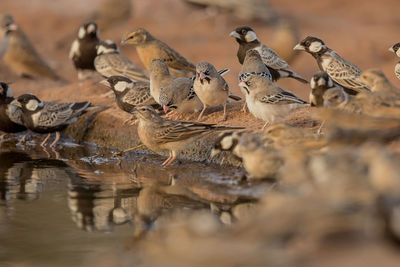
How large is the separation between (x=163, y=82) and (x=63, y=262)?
4.16 meters

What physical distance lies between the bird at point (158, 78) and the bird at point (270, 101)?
138cm

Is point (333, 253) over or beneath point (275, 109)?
beneath

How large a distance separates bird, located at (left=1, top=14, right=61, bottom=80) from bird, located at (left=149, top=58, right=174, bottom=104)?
4596 millimetres

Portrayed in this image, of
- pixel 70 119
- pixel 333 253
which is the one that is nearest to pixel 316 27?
pixel 70 119

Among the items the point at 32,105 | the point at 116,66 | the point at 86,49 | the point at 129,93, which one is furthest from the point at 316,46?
the point at 86,49

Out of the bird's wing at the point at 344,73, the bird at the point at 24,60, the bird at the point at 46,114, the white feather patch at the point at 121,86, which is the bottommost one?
the bird at the point at 46,114

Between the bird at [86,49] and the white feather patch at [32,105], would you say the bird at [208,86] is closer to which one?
the white feather patch at [32,105]

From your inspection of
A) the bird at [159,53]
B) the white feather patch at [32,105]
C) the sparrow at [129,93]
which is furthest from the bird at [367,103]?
the white feather patch at [32,105]

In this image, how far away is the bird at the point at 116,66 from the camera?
11.0 metres

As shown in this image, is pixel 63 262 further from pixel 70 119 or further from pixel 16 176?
pixel 70 119

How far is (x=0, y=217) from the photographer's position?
21.8 feet

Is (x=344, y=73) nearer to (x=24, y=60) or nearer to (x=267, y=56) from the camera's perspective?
(x=267, y=56)

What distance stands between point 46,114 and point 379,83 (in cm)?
428

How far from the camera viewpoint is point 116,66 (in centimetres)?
1119
